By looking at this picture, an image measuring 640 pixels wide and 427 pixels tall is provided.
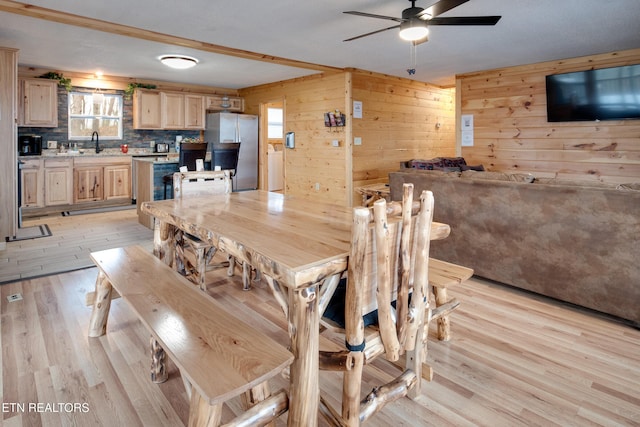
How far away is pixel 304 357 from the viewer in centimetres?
135

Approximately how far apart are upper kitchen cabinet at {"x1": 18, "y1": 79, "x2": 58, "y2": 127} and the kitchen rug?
5.94ft

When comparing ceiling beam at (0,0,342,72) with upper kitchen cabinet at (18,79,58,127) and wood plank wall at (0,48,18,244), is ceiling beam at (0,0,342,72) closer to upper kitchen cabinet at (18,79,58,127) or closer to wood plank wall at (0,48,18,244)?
wood plank wall at (0,48,18,244)

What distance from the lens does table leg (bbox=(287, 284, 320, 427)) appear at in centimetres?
133

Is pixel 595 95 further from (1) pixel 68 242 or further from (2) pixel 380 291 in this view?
(1) pixel 68 242

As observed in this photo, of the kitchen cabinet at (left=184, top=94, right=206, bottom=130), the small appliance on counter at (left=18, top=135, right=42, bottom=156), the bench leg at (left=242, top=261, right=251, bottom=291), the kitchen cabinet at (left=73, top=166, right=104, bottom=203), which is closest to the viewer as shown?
the bench leg at (left=242, top=261, right=251, bottom=291)

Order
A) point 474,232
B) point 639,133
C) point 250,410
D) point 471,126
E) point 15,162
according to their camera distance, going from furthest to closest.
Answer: point 471,126 → point 639,133 → point 15,162 → point 474,232 → point 250,410

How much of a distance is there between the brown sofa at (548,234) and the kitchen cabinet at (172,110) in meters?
5.53

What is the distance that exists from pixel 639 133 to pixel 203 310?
538 cm

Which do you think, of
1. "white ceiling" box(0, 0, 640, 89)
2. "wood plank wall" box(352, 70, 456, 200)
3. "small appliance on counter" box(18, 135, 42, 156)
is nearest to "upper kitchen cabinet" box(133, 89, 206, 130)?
"white ceiling" box(0, 0, 640, 89)

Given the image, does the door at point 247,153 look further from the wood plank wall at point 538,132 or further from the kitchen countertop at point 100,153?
the wood plank wall at point 538,132

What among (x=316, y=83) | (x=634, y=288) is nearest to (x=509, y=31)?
(x=634, y=288)

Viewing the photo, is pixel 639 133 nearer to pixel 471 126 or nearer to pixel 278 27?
pixel 471 126

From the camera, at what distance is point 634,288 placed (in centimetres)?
243

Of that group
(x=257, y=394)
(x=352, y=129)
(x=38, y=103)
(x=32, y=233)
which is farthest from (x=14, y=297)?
(x=352, y=129)
